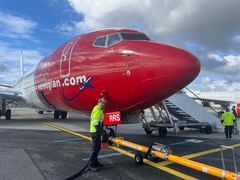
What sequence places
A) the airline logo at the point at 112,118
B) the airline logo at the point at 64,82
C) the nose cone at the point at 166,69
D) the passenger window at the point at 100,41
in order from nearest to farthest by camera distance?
the nose cone at the point at 166,69 < the airline logo at the point at 112,118 < the passenger window at the point at 100,41 < the airline logo at the point at 64,82

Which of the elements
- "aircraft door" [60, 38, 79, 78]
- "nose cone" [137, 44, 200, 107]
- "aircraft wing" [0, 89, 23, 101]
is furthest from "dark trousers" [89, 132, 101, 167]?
"aircraft wing" [0, 89, 23, 101]

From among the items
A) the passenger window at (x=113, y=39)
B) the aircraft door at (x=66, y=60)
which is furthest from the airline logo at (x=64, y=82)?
the passenger window at (x=113, y=39)

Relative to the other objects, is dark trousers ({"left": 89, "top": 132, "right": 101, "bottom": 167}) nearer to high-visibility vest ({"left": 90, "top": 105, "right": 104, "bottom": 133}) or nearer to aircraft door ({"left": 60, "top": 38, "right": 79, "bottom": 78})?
high-visibility vest ({"left": 90, "top": 105, "right": 104, "bottom": 133})

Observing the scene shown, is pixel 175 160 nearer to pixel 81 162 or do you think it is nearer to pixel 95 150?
pixel 95 150

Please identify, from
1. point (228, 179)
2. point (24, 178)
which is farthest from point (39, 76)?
point (228, 179)

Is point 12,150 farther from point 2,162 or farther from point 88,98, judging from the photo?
point 88,98

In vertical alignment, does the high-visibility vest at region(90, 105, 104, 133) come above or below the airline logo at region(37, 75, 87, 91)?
below

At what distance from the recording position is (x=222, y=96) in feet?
131

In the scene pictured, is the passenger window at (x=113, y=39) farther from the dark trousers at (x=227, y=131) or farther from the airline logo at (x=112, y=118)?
the dark trousers at (x=227, y=131)

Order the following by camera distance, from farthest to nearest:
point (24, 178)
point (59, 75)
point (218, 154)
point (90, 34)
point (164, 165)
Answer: point (59, 75)
point (90, 34)
point (218, 154)
point (164, 165)
point (24, 178)

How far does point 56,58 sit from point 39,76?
286 centimetres

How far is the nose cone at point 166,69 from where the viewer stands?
5922 mm

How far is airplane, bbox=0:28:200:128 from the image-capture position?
606 cm

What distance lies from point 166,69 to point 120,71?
127cm
